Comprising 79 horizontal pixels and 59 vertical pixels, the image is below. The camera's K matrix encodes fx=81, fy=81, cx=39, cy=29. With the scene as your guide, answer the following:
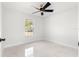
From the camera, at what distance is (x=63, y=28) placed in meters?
4.45

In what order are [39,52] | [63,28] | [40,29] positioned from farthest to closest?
[40,29], [63,28], [39,52]

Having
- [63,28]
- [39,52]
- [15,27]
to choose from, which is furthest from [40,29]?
[39,52]

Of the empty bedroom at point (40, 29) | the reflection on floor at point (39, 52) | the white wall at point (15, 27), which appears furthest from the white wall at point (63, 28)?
the white wall at point (15, 27)

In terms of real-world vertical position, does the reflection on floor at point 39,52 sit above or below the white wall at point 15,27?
below

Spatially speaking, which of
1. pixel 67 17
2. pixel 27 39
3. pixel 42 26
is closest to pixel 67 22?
pixel 67 17

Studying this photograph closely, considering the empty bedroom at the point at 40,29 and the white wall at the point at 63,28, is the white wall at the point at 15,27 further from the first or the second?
the white wall at the point at 63,28

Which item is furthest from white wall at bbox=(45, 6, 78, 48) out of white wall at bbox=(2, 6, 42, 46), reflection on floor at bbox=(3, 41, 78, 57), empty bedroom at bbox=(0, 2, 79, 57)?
white wall at bbox=(2, 6, 42, 46)

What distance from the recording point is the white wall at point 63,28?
12.7 ft

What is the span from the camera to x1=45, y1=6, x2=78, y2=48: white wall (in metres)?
3.88

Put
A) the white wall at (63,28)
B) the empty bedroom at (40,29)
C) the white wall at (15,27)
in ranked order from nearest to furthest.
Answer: the empty bedroom at (40,29) → the white wall at (15,27) → the white wall at (63,28)

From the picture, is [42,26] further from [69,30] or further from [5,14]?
[5,14]

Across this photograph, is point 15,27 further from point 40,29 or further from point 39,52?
point 39,52

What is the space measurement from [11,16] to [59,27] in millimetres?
2678

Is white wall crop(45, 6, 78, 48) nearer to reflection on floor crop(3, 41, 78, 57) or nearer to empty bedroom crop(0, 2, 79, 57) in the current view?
empty bedroom crop(0, 2, 79, 57)
